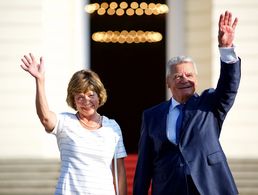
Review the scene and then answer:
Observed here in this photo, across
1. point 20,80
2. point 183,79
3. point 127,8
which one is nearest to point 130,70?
point 127,8

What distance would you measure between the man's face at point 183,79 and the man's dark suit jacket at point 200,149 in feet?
0.19

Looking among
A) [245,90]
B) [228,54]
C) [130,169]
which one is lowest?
[130,169]

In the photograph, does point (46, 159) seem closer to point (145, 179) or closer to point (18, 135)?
point (18, 135)

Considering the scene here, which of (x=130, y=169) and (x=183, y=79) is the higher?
(x=183, y=79)

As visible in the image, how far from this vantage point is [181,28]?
897cm

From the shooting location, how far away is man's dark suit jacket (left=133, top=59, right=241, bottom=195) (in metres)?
3.72

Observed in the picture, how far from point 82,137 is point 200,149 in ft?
2.22

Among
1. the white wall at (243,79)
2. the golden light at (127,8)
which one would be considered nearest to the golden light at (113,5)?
the golden light at (127,8)

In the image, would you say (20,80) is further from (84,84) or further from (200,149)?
(200,149)

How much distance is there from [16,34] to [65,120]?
186 inches

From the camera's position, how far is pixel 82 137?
378 centimetres

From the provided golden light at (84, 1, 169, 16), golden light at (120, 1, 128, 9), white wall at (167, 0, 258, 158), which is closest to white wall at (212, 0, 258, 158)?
white wall at (167, 0, 258, 158)

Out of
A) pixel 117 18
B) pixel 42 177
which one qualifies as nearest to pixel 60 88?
pixel 42 177

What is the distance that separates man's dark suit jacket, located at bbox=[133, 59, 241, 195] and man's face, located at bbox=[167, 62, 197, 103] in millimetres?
56
